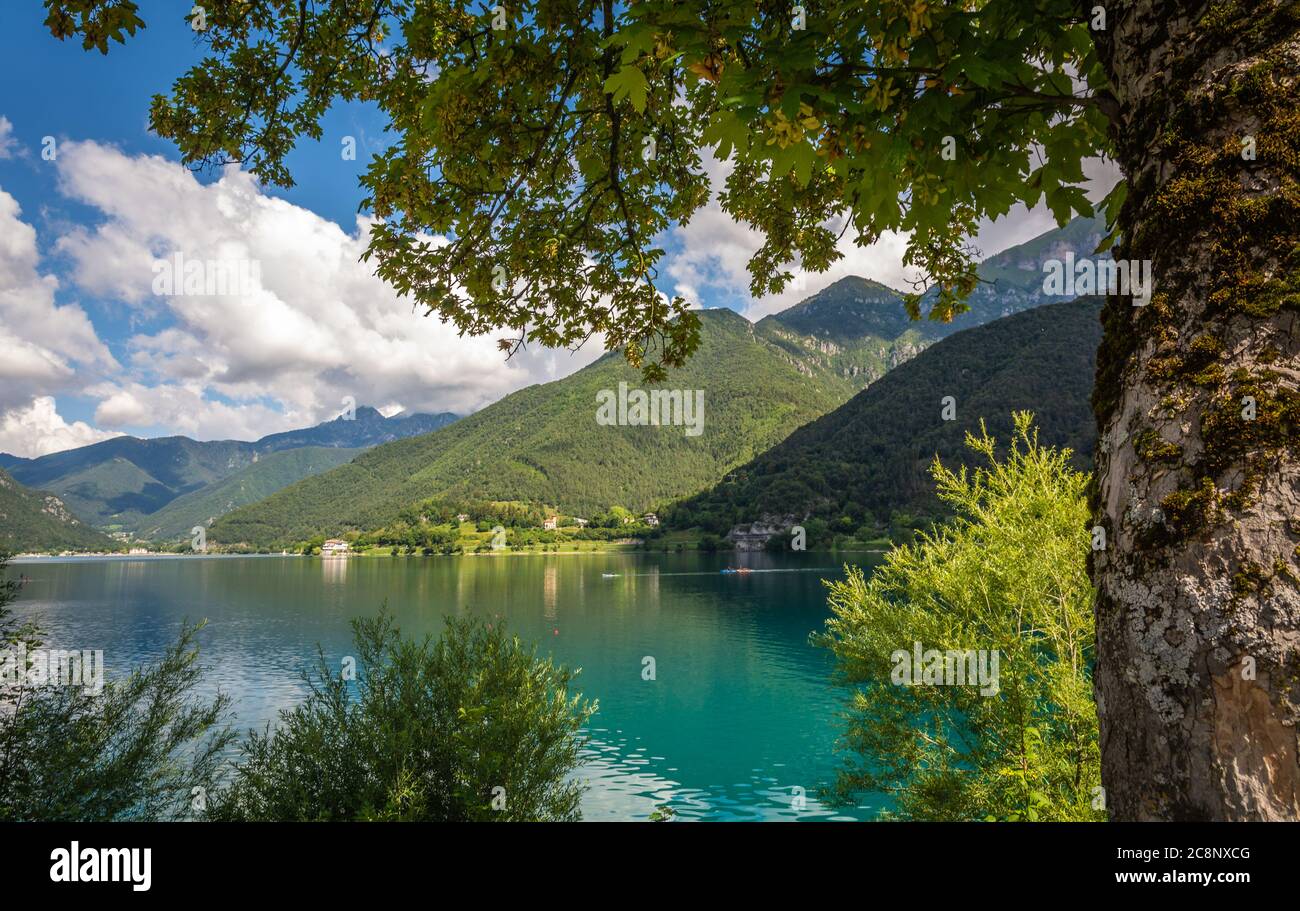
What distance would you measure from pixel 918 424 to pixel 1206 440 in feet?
470

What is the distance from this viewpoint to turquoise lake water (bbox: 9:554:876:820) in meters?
26.5

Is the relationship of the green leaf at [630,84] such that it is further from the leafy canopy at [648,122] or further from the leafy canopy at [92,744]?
the leafy canopy at [92,744]

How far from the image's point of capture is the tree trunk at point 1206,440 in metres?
1.46

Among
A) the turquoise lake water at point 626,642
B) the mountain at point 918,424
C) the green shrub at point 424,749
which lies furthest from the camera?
the mountain at point 918,424

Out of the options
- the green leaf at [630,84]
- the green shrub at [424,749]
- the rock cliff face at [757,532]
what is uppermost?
the green leaf at [630,84]

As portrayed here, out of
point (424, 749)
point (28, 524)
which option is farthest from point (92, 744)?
point (28, 524)

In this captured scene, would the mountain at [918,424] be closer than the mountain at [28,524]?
Yes

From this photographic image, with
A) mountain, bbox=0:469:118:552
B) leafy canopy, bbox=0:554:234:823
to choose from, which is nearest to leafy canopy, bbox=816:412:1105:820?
leafy canopy, bbox=0:554:234:823

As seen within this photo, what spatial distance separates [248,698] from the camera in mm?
35562

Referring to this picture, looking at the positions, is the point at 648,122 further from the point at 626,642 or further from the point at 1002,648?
the point at 626,642

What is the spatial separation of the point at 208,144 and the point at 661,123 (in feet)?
12.4

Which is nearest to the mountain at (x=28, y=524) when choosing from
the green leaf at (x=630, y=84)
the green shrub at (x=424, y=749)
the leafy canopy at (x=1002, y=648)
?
the green shrub at (x=424, y=749)

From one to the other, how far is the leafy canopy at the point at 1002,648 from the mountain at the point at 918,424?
275 ft
